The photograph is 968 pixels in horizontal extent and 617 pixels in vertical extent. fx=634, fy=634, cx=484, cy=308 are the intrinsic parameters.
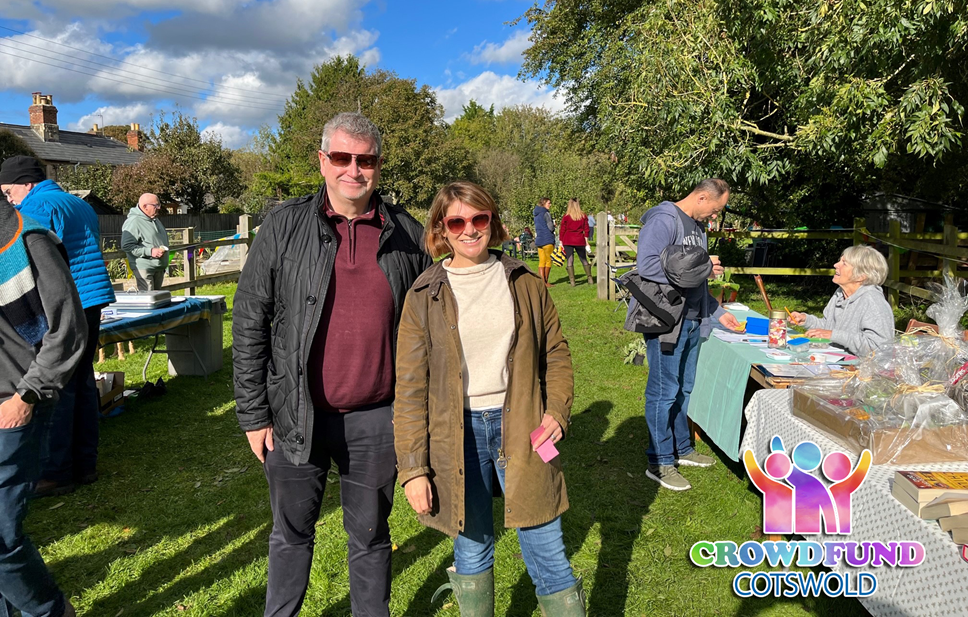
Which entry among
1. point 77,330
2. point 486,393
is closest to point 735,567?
point 486,393

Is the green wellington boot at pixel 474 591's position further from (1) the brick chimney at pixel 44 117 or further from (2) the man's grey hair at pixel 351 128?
(1) the brick chimney at pixel 44 117

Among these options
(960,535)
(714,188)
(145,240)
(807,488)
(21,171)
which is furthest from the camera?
(145,240)

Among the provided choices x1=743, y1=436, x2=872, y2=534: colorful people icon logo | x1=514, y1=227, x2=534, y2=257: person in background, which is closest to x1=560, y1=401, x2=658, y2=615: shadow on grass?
x1=743, y1=436, x2=872, y2=534: colorful people icon logo

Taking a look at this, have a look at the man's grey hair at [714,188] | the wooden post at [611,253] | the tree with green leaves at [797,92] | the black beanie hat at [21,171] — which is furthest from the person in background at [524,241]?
the black beanie hat at [21,171]

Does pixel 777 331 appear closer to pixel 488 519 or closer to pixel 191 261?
pixel 488 519

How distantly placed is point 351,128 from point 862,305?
10.5ft

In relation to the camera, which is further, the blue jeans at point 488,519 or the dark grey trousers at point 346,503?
the dark grey trousers at point 346,503

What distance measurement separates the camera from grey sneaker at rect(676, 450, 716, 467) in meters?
Answer: 4.57

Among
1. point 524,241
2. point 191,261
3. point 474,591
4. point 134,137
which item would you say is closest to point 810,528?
point 474,591

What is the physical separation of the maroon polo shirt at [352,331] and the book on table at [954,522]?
1899 millimetres

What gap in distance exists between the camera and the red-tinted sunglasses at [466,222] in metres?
2.10

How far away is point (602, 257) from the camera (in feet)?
40.3

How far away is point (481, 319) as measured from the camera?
6.92 ft

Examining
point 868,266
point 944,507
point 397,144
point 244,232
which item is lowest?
point 944,507
